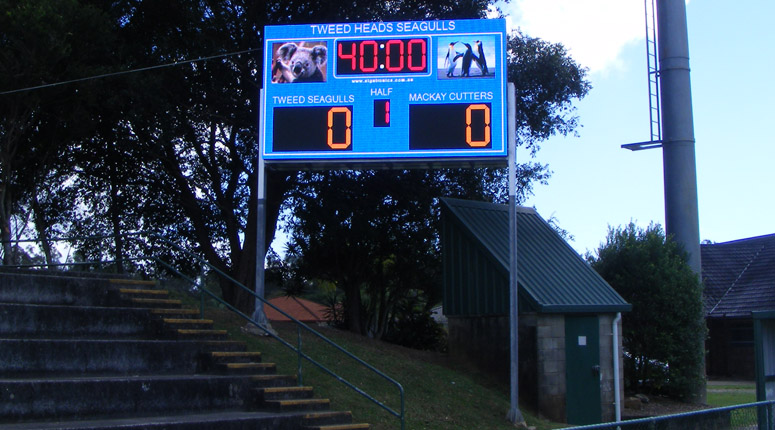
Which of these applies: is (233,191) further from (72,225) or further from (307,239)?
(72,225)

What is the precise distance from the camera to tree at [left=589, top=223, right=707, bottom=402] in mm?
20766

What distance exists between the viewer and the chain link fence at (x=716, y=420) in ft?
27.7

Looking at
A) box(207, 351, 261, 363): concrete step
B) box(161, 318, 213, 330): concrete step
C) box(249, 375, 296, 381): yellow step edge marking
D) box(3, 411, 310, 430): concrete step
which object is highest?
box(161, 318, 213, 330): concrete step

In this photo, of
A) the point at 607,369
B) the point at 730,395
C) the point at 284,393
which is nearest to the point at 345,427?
the point at 284,393

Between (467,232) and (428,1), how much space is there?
6.69 metres

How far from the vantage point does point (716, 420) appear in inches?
391

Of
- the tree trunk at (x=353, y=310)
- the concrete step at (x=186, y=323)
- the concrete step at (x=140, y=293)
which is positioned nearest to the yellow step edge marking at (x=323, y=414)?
the concrete step at (x=186, y=323)

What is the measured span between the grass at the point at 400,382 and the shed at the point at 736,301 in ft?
55.9

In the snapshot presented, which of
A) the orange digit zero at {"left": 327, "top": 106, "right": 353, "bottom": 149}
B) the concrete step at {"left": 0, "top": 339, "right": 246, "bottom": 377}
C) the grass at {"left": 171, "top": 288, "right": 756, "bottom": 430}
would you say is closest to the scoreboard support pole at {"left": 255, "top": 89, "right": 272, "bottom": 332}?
the grass at {"left": 171, "top": 288, "right": 756, "bottom": 430}

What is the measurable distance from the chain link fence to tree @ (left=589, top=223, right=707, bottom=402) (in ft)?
32.1

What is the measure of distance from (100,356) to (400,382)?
19.8 feet

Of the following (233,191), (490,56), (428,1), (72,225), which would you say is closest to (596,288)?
(490,56)

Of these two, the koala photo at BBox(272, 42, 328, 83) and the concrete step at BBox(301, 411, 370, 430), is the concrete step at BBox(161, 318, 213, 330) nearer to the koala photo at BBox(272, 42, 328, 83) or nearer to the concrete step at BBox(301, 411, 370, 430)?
the concrete step at BBox(301, 411, 370, 430)

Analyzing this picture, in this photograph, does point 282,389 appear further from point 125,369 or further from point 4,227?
point 4,227
